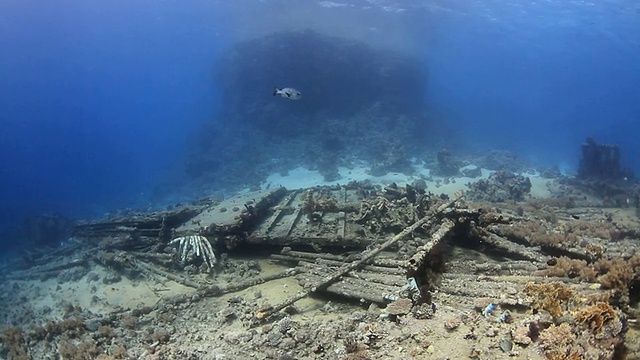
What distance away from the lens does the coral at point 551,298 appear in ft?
15.1

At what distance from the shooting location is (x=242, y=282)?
9.98m

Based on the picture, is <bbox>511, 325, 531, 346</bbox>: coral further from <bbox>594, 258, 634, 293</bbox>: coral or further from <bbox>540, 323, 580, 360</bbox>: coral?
<bbox>594, 258, 634, 293</bbox>: coral

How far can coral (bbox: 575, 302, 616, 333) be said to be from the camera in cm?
403

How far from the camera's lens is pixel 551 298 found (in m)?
4.71

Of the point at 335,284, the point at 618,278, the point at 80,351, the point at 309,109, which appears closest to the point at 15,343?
the point at 80,351

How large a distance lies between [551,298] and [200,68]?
124m

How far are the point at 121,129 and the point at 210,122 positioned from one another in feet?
433

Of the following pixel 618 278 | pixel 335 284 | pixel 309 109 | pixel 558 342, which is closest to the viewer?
pixel 558 342

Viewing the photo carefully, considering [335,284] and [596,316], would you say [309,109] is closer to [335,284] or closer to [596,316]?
[335,284]

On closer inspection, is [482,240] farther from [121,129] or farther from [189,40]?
[121,129]

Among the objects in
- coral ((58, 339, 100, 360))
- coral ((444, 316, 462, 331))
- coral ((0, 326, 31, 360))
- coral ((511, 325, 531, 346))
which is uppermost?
coral ((511, 325, 531, 346))

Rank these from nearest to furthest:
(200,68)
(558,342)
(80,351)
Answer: (558,342), (80,351), (200,68)

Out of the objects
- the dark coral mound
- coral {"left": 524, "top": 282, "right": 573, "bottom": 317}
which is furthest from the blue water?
coral {"left": 524, "top": 282, "right": 573, "bottom": 317}

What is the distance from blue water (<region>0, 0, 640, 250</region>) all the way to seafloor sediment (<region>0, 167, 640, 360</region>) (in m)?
19.8
